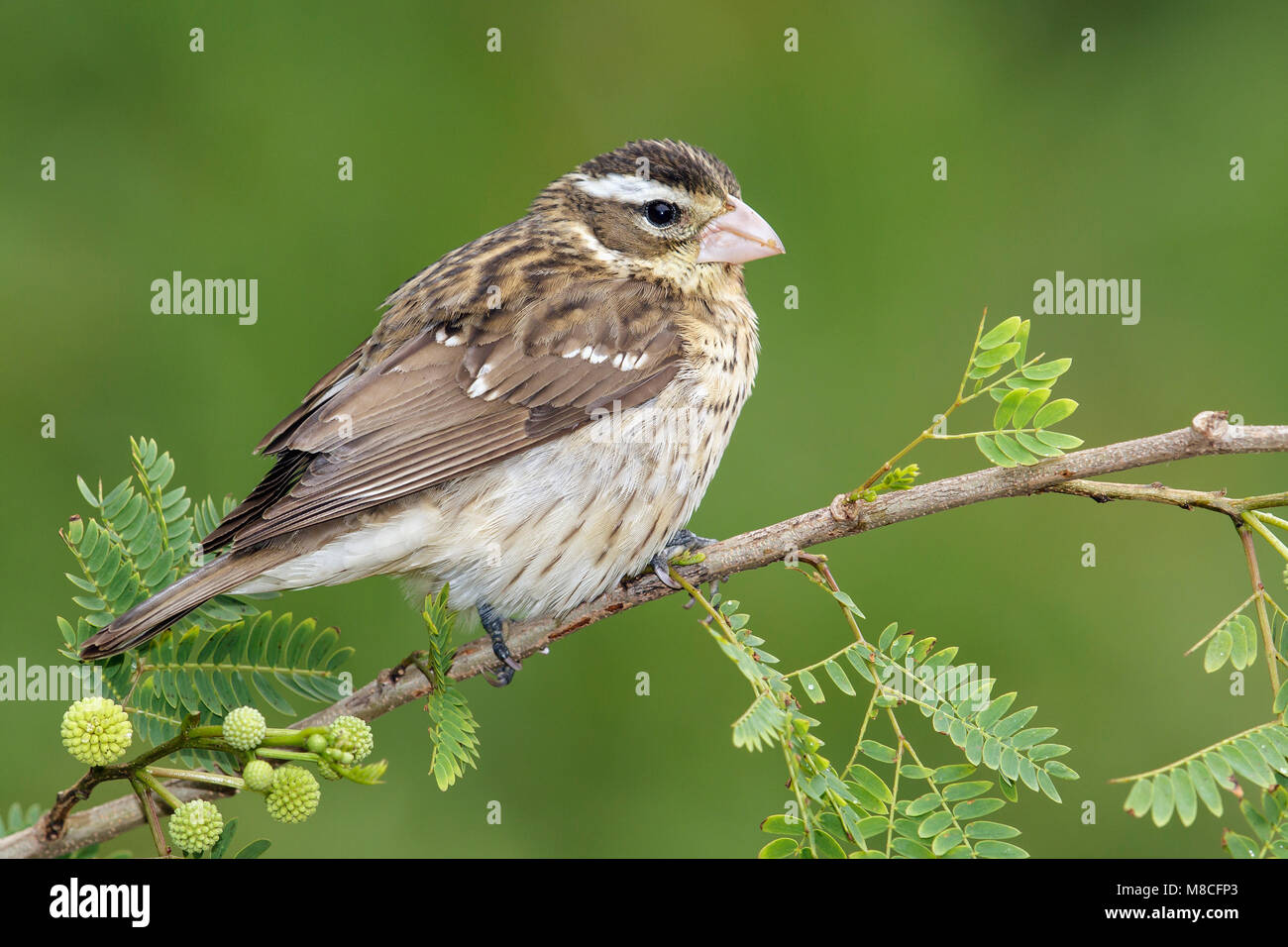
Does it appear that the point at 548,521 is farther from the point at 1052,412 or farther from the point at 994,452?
the point at 1052,412

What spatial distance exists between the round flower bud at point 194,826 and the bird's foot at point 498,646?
113 centimetres

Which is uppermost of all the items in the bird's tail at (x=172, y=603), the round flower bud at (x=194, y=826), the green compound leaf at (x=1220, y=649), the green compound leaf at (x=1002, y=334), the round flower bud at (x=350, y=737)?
the green compound leaf at (x=1002, y=334)

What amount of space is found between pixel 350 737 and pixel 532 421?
1.43m

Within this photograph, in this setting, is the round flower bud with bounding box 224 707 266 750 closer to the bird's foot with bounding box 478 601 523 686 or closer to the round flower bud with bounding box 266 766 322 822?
the round flower bud with bounding box 266 766 322 822

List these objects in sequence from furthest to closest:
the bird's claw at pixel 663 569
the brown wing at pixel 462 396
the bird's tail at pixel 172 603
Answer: the brown wing at pixel 462 396, the bird's claw at pixel 663 569, the bird's tail at pixel 172 603

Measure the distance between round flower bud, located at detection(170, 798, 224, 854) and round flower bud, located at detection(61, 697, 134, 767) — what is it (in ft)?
0.49

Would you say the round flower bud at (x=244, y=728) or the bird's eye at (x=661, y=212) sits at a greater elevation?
the bird's eye at (x=661, y=212)

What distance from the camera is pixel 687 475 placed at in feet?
11.1

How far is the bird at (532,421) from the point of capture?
316 cm

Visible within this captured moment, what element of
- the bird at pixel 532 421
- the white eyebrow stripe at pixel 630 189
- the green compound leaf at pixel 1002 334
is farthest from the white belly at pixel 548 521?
the green compound leaf at pixel 1002 334

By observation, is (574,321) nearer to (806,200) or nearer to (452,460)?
(452,460)

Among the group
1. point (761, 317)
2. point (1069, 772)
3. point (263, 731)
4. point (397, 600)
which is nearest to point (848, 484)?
point (761, 317)

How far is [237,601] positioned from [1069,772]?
1925 millimetres

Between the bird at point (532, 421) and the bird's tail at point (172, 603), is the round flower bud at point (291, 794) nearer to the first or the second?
the bird's tail at point (172, 603)
